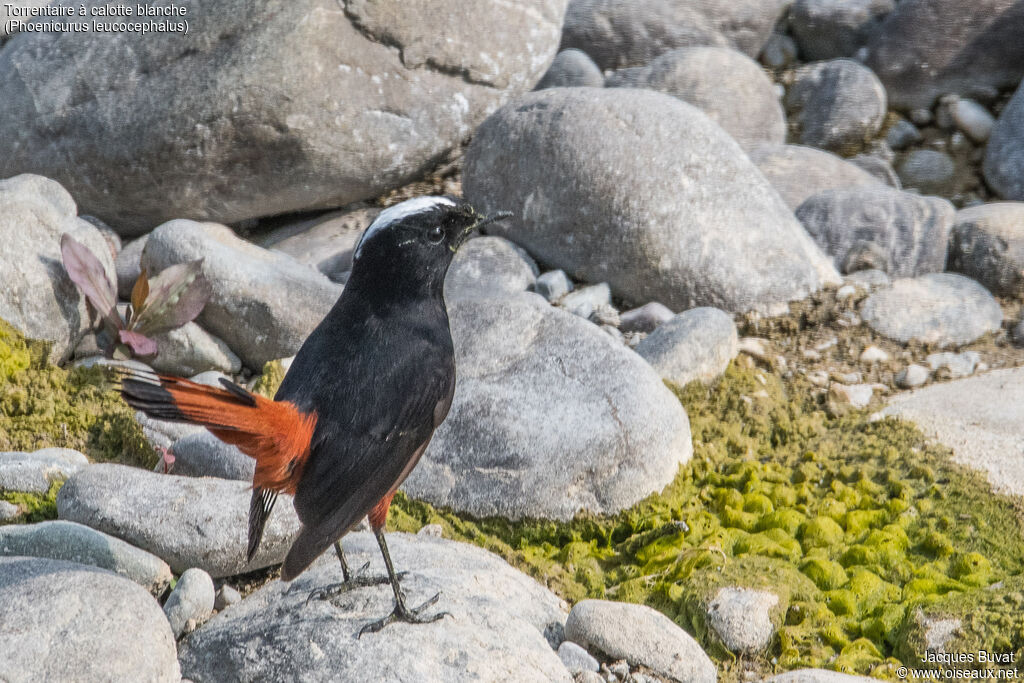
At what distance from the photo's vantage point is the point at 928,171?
27.1 feet

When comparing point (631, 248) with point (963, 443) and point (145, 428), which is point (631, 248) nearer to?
point (963, 443)

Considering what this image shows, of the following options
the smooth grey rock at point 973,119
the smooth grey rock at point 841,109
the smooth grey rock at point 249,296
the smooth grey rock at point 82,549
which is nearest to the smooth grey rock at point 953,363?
the smooth grey rock at point 249,296

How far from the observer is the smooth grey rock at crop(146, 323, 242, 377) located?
197 inches

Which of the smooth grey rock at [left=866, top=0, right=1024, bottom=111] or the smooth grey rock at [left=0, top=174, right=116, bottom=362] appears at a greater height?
the smooth grey rock at [left=866, top=0, right=1024, bottom=111]

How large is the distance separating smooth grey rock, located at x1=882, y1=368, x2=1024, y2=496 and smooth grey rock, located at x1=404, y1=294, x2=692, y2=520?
1182 millimetres

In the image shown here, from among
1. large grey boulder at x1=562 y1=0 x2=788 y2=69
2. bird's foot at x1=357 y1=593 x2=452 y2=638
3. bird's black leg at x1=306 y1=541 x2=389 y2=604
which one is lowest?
bird's black leg at x1=306 y1=541 x2=389 y2=604

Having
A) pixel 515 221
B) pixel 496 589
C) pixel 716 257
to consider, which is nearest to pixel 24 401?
pixel 496 589

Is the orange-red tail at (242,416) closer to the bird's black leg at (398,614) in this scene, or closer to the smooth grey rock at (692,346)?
the bird's black leg at (398,614)

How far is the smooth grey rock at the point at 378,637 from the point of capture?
281 cm

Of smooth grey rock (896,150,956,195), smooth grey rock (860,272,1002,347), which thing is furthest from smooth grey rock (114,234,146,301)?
smooth grey rock (896,150,956,195)

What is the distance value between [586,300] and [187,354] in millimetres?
2183

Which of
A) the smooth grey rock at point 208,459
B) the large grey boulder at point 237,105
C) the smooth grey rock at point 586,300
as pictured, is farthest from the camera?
the large grey boulder at point 237,105

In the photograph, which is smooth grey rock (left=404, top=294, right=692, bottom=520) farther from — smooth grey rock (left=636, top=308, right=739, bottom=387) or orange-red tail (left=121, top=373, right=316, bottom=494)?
orange-red tail (left=121, top=373, right=316, bottom=494)

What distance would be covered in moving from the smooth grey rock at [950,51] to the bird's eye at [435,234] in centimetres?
695
